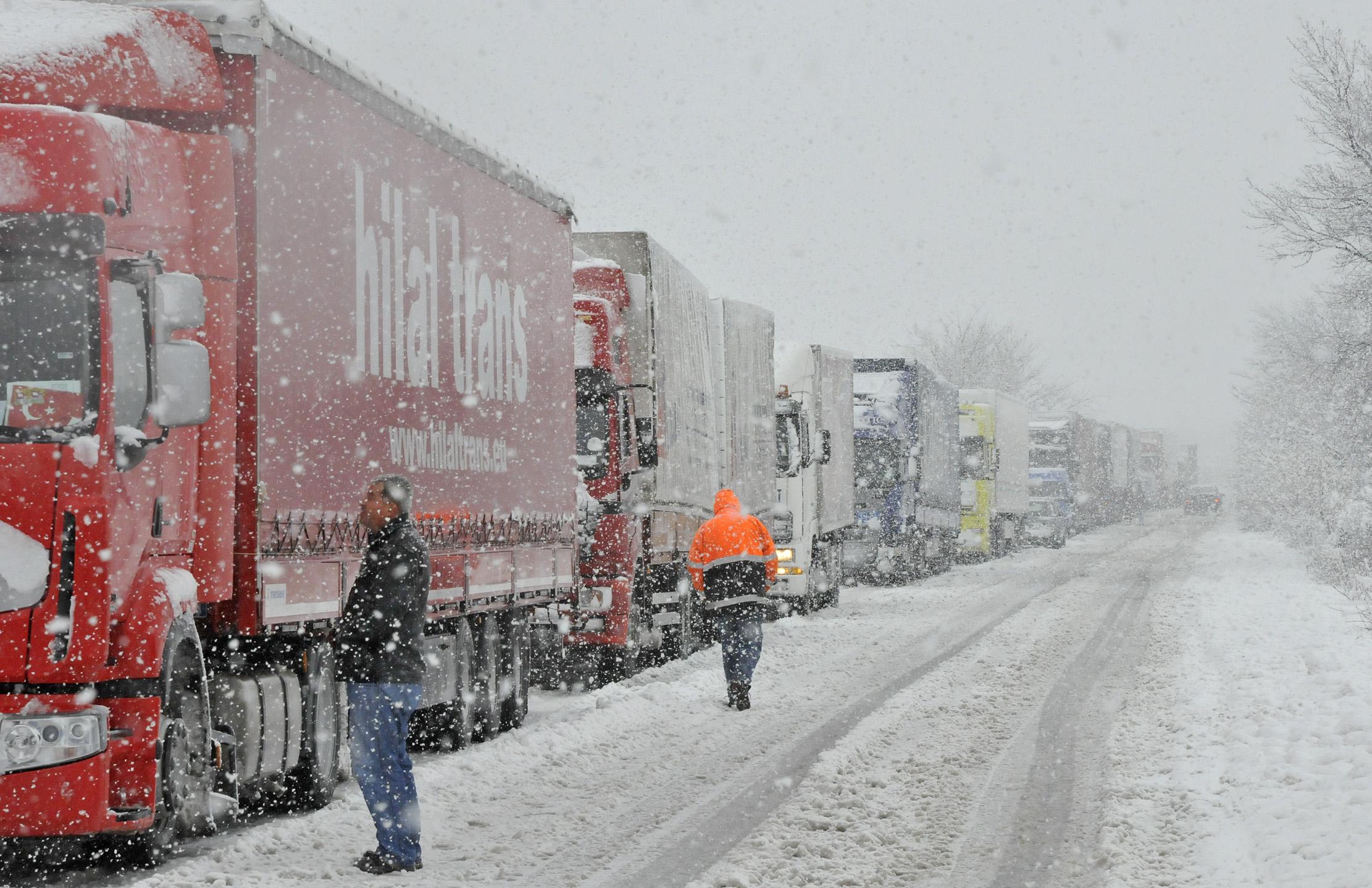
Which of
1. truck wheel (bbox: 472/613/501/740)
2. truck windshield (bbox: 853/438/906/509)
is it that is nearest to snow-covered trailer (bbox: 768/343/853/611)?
truck windshield (bbox: 853/438/906/509)

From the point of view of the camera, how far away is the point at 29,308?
6.72m

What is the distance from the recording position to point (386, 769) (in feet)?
24.0

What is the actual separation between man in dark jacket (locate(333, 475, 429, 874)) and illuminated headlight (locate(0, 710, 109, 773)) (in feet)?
3.85

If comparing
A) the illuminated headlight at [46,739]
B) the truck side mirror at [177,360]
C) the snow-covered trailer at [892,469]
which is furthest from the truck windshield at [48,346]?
the snow-covered trailer at [892,469]

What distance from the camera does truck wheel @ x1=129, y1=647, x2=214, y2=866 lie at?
707 cm

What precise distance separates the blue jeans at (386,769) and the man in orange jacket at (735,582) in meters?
6.33

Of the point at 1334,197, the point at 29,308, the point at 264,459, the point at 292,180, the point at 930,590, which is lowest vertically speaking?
the point at 930,590

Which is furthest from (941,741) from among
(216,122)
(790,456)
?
(790,456)

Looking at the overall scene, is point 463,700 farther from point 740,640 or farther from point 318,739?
point 740,640

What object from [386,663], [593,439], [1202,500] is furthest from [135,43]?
[1202,500]

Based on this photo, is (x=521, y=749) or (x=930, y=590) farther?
(x=930, y=590)

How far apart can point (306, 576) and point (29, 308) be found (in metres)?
2.21

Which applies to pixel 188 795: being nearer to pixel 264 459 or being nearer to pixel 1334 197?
pixel 264 459

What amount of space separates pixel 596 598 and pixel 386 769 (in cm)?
754
